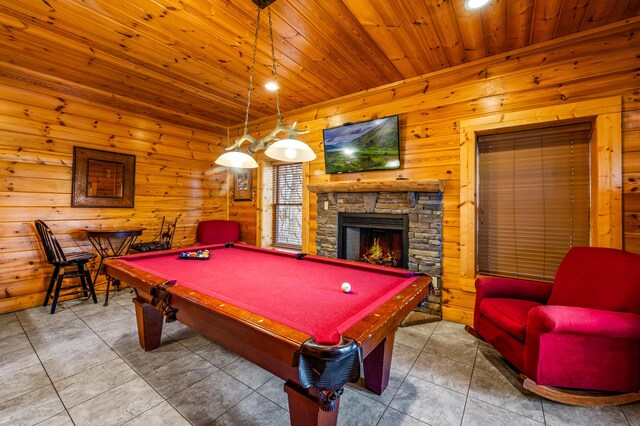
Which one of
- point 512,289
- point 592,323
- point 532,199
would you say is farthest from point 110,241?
point 532,199

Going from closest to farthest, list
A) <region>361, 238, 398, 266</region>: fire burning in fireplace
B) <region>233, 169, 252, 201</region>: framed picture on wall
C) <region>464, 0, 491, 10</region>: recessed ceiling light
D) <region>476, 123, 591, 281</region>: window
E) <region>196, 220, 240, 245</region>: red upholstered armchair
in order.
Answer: <region>464, 0, 491, 10</region>: recessed ceiling light < <region>476, 123, 591, 281</region>: window < <region>361, 238, 398, 266</region>: fire burning in fireplace < <region>196, 220, 240, 245</region>: red upholstered armchair < <region>233, 169, 252, 201</region>: framed picture on wall

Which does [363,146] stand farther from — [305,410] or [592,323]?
[305,410]

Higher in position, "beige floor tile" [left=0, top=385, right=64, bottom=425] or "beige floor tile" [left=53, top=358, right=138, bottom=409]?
"beige floor tile" [left=53, top=358, right=138, bottom=409]

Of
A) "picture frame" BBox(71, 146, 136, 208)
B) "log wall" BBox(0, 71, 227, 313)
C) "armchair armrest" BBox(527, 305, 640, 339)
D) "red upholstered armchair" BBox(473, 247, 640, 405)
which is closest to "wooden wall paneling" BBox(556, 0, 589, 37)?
"red upholstered armchair" BBox(473, 247, 640, 405)

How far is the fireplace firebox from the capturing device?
3.24 meters

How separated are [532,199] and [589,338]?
1.49 metres

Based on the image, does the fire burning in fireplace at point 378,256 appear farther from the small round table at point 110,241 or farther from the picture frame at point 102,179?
the picture frame at point 102,179

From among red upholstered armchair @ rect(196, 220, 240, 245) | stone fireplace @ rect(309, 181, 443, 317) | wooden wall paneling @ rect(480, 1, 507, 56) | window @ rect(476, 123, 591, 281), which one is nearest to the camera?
wooden wall paneling @ rect(480, 1, 507, 56)

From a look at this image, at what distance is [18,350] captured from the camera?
2.29 m

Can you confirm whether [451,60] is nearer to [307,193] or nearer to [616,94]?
[616,94]

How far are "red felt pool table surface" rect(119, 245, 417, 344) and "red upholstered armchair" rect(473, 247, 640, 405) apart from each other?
82 cm

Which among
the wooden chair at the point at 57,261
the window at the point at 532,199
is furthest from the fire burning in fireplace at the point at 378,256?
the wooden chair at the point at 57,261

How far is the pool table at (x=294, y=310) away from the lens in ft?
3.17

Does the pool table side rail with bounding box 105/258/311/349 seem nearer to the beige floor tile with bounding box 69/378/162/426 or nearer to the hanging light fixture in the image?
the beige floor tile with bounding box 69/378/162/426
